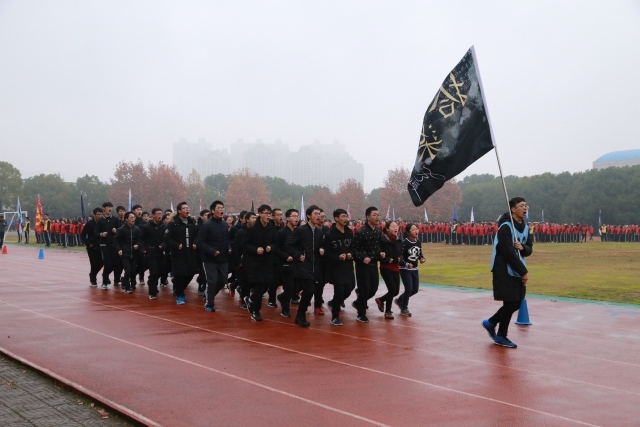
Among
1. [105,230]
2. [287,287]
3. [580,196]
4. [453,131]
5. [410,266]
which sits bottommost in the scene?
[287,287]

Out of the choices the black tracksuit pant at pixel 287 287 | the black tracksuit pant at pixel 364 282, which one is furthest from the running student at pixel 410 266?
the black tracksuit pant at pixel 287 287

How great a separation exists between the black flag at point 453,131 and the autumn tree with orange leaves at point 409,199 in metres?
63.1

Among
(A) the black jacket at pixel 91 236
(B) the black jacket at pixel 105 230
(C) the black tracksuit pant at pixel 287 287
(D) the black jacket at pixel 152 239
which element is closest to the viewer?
(C) the black tracksuit pant at pixel 287 287

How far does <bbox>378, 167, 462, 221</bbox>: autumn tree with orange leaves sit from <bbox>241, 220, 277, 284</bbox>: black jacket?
6210 centimetres

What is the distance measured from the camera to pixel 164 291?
14.9m

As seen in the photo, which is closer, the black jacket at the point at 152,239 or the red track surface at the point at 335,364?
the red track surface at the point at 335,364

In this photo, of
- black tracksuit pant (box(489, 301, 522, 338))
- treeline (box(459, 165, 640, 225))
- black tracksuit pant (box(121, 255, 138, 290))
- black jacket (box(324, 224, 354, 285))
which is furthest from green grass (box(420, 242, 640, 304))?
treeline (box(459, 165, 640, 225))

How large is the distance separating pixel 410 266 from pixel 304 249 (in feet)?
6.98

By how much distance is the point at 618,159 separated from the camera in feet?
398

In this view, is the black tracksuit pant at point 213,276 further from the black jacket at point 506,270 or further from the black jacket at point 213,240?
the black jacket at point 506,270

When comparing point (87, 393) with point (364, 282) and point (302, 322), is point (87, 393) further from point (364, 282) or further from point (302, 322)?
point (364, 282)

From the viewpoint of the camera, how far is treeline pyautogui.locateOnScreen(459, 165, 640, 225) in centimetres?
6712

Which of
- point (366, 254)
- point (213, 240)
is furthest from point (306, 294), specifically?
point (213, 240)

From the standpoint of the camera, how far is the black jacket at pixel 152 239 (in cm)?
1360
